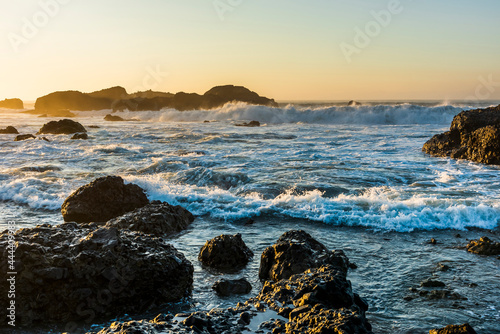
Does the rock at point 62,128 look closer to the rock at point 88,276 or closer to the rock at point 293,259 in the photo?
the rock at point 88,276

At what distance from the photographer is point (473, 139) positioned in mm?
15391

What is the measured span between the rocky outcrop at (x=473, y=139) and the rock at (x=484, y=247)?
9.22 meters

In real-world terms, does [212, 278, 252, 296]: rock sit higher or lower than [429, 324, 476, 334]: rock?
lower

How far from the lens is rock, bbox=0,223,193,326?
413 cm

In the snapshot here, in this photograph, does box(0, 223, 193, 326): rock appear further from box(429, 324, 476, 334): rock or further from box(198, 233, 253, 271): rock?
box(429, 324, 476, 334): rock

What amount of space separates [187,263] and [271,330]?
5.50 ft

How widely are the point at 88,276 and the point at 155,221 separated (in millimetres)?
2828

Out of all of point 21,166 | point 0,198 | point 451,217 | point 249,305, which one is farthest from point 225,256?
point 21,166

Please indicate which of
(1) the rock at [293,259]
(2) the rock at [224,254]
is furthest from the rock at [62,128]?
(1) the rock at [293,259]

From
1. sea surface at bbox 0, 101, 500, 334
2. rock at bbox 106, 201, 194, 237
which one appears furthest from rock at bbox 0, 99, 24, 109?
rock at bbox 106, 201, 194, 237

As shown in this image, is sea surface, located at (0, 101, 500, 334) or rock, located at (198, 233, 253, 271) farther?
rock, located at (198, 233, 253, 271)

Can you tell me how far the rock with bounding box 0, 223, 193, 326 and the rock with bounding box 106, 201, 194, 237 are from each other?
2150 mm

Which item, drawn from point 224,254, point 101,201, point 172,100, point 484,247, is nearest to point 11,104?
point 172,100

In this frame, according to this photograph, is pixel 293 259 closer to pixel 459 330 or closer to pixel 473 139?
pixel 459 330
